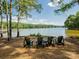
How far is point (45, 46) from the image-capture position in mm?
21109

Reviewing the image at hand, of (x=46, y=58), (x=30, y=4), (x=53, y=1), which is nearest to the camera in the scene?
(x=46, y=58)

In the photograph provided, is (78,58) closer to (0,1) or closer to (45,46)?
(45,46)

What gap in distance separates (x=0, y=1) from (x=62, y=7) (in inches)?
440

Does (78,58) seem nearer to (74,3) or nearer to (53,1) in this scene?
(53,1)

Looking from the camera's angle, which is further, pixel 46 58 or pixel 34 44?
pixel 34 44

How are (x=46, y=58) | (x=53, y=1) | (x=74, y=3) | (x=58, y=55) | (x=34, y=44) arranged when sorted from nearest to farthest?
(x=46, y=58) < (x=58, y=55) < (x=34, y=44) < (x=53, y=1) < (x=74, y=3)

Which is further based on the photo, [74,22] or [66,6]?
[74,22]

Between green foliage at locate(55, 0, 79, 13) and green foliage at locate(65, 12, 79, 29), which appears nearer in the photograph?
green foliage at locate(55, 0, 79, 13)

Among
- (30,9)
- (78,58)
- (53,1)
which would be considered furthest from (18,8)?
(78,58)

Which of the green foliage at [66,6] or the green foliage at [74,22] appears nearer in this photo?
the green foliage at [66,6]

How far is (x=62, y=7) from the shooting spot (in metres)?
37.7

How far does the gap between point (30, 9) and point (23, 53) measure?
24005 millimetres

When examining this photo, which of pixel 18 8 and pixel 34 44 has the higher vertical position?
pixel 18 8

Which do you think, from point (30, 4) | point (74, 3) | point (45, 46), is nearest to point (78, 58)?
point (45, 46)
